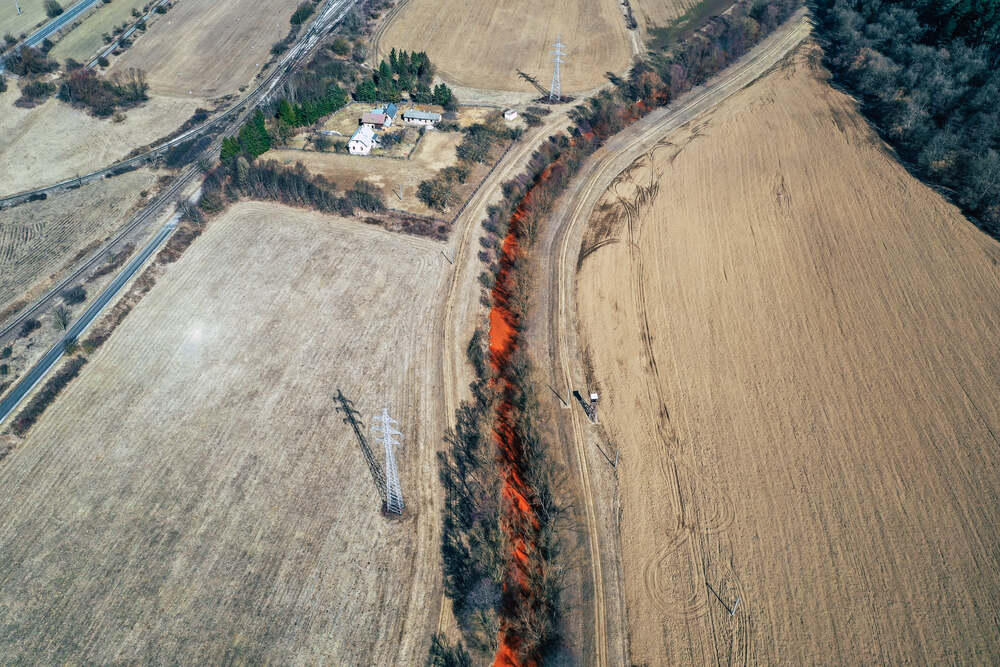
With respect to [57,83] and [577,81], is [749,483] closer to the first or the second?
[577,81]

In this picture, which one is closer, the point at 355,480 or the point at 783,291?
the point at 355,480

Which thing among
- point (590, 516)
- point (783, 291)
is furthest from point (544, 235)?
point (590, 516)

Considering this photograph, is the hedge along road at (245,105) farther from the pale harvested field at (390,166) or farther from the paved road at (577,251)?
the paved road at (577,251)

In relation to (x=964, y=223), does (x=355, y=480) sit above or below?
below

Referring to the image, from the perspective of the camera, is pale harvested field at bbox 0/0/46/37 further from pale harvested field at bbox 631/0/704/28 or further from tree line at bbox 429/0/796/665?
pale harvested field at bbox 631/0/704/28

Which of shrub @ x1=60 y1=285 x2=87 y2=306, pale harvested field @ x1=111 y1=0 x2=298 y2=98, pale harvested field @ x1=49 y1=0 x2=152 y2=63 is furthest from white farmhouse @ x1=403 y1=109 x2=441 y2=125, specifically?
pale harvested field @ x1=49 y1=0 x2=152 y2=63

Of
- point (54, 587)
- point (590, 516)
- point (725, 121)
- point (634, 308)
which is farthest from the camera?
point (725, 121)
